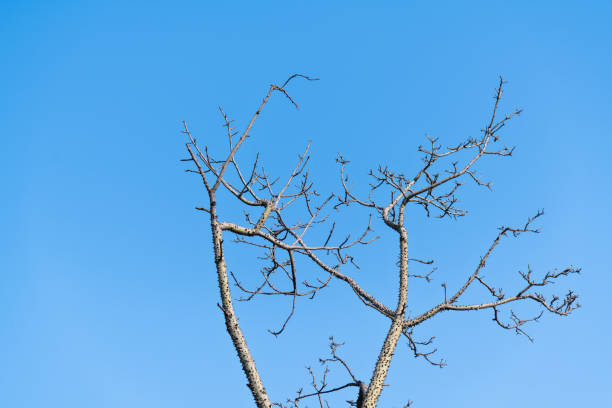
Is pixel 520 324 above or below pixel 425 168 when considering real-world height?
below

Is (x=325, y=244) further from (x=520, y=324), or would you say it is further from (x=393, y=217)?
(x=520, y=324)

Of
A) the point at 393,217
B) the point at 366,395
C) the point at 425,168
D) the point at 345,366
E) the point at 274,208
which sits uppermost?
the point at 425,168

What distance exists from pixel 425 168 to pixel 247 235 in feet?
9.15

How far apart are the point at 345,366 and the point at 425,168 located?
223 centimetres

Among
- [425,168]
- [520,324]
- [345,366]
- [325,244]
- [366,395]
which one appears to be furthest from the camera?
[425,168]

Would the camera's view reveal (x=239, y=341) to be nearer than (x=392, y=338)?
Yes

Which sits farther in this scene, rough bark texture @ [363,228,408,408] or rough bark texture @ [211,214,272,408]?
rough bark texture @ [363,228,408,408]

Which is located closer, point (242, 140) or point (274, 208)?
point (242, 140)

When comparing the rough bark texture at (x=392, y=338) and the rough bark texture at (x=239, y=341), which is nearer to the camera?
the rough bark texture at (x=239, y=341)

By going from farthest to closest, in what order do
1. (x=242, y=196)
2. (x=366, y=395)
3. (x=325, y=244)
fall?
(x=366, y=395) < (x=242, y=196) < (x=325, y=244)

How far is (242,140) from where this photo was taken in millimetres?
3734

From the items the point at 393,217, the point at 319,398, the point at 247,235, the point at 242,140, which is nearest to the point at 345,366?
the point at 319,398

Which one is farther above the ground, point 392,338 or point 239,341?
point 392,338

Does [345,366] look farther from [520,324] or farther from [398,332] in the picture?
[520,324]
